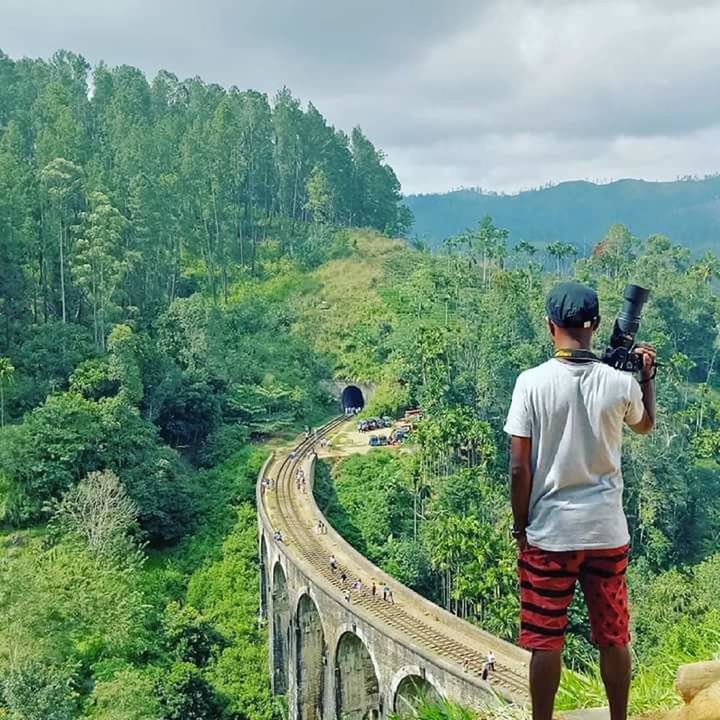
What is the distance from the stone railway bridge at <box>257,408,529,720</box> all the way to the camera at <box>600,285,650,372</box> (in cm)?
→ 1369

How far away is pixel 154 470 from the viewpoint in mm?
34312

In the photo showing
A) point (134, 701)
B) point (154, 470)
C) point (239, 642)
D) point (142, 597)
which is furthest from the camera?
point (154, 470)

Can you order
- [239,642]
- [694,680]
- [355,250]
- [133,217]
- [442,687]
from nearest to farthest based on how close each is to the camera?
[694,680] < [442,687] < [239,642] < [133,217] < [355,250]

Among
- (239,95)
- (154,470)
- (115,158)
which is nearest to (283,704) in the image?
(154,470)

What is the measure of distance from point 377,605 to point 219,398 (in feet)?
76.8

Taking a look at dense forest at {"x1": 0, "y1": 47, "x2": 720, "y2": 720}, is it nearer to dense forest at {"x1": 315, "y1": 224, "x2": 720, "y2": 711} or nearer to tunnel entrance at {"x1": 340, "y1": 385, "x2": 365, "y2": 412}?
dense forest at {"x1": 315, "y1": 224, "x2": 720, "y2": 711}

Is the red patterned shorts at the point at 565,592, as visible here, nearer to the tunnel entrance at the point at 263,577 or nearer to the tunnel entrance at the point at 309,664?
the tunnel entrance at the point at 309,664

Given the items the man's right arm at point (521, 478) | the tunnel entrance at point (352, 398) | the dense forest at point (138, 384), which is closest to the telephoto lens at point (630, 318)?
the man's right arm at point (521, 478)

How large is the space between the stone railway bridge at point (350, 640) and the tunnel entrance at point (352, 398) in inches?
788

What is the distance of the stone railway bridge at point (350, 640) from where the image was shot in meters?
19.7

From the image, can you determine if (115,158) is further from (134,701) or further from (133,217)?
(134,701)

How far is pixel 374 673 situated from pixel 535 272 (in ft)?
185

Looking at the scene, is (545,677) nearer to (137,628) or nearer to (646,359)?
(646,359)

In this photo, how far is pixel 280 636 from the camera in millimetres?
29547
